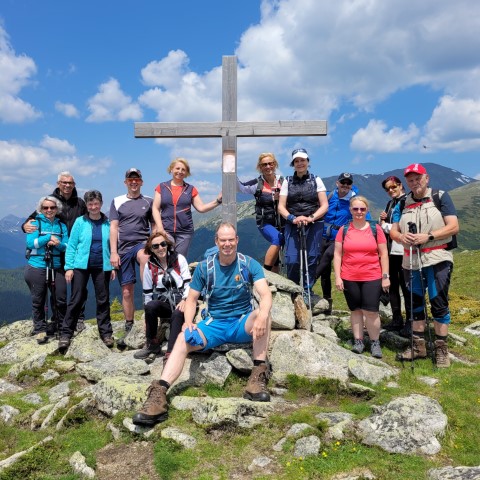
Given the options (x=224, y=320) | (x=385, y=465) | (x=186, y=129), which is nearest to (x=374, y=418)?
(x=385, y=465)

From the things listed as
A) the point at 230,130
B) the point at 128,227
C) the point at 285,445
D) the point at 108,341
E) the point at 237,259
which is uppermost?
the point at 230,130

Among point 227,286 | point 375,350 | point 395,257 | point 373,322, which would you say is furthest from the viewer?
point 395,257

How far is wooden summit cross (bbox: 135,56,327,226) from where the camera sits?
10703 mm

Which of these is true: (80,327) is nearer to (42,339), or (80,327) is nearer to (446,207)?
(42,339)

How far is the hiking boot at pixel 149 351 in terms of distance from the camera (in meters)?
9.60

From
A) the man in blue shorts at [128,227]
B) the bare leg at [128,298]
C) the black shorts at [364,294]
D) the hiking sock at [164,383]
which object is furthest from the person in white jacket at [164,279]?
the black shorts at [364,294]

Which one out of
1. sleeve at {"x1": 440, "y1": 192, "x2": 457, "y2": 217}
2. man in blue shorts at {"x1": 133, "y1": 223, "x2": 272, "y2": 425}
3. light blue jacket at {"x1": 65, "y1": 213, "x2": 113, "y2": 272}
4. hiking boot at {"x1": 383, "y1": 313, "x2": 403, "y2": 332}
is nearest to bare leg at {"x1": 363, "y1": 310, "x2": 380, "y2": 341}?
hiking boot at {"x1": 383, "y1": 313, "x2": 403, "y2": 332}

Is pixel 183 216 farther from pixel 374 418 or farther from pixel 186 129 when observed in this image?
pixel 374 418

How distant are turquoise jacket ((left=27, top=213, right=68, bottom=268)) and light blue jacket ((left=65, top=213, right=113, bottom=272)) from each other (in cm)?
90

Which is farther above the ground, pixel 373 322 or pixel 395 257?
pixel 395 257

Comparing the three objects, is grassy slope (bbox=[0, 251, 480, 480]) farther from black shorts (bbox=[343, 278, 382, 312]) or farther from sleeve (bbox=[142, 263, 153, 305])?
sleeve (bbox=[142, 263, 153, 305])

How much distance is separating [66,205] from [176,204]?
3.58 metres

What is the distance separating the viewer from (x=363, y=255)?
912 cm

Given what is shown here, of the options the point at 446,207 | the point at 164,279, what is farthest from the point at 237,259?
the point at 446,207
